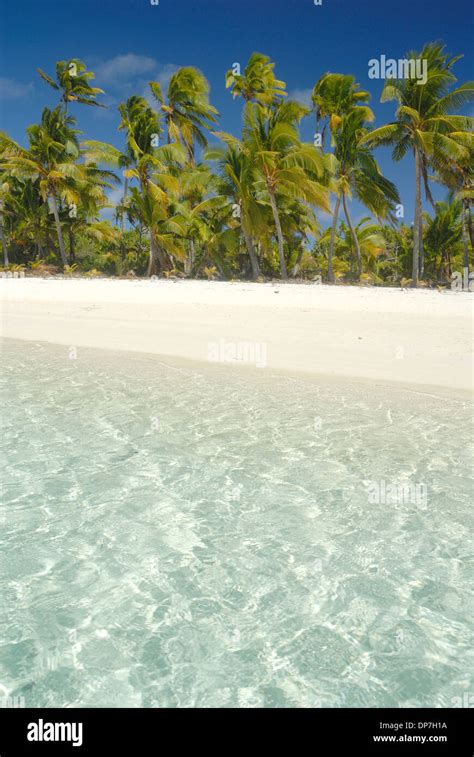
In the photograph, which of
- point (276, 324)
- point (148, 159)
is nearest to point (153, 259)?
point (148, 159)

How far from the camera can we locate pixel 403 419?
6773 mm

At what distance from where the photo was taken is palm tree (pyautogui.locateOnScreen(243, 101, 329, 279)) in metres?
24.6

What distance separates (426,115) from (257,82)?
12174 mm

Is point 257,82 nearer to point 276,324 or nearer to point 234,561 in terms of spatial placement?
point 276,324

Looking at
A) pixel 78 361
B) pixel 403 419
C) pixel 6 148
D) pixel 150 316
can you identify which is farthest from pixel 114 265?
pixel 403 419

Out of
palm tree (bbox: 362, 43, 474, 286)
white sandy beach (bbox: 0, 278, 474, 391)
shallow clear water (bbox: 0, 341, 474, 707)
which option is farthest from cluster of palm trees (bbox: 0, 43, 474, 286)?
shallow clear water (bbox: 0, 341, 474, 707)

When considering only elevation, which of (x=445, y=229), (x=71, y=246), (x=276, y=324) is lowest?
(x=276, y=324)

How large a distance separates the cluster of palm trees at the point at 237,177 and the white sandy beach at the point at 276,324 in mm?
9381

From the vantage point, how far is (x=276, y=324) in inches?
519

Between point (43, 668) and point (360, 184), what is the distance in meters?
28.9

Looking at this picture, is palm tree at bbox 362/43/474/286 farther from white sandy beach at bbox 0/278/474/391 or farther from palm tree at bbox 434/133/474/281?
white sandy beach at bbox 0/278/474/391

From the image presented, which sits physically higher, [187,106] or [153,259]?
[187,106]

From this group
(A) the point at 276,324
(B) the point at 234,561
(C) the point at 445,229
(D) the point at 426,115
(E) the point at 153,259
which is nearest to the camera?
(B) the point at 234,561

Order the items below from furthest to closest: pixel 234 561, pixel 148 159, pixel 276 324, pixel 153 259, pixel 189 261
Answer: pixel 189 261, pixel 153 259, pixel 148 159, pixel 276 324, pixel 234 561
